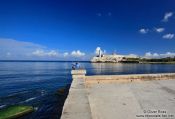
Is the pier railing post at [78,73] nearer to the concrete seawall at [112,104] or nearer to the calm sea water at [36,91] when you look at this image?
the calm sea water at [36,91]

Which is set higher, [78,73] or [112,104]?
[78,73]

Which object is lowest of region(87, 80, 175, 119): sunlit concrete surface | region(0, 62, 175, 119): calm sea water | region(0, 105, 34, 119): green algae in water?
region(0, 62, 175, 119): calm sea water

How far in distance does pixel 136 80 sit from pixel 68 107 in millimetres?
10562

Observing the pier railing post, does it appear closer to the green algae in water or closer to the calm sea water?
the calm sea water

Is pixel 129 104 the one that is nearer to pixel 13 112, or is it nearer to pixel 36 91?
pixel 13 112

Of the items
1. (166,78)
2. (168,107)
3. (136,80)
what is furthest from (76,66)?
(168,107)

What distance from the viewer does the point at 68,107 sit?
585cm

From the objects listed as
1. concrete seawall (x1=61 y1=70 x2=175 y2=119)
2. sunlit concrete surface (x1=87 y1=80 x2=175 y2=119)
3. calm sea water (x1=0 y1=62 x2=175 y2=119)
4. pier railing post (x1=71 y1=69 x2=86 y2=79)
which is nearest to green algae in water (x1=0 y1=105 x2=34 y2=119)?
calm sea water (x1=0 y1=62 x2=175 y2=119)

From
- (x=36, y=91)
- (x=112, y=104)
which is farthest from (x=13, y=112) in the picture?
(x=36, y=91)

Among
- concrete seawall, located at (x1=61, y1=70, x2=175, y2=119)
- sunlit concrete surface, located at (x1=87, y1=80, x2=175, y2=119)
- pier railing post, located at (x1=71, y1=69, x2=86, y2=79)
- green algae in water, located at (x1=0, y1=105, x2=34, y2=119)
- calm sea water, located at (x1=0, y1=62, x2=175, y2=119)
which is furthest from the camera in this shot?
calm sea water, located at (x1=0, y1=62, x2=175, y2=119)

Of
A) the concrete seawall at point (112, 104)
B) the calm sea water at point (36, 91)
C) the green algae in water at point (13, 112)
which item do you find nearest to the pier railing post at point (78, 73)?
the calm sea water at point (36, 91)

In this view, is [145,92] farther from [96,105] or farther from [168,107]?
[96,105]

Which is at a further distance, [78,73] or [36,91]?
[36,91]

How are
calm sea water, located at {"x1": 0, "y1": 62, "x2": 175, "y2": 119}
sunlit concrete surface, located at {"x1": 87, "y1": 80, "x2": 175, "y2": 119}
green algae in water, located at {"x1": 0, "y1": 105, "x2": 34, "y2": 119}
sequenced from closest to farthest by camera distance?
sunlit concrete surface, located at {"x1": 87, "y1": 80, "x2": 175, "y2": 119} < green algae in water, located at {"x1": 0, "y1": 105, "x2": 34, "y2": 119} < calm sea water, located at {"x1": 0, "y1": 62, "x2": 175, "y2": 119}
